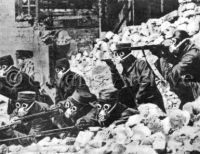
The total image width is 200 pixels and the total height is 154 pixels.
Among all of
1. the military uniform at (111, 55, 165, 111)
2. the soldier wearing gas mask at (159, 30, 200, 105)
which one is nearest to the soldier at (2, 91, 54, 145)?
the military uniform at (111, 55, 165, 111)

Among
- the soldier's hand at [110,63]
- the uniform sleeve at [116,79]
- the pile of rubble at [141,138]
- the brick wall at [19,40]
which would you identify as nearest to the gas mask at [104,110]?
the pile of rubble at [141,138]

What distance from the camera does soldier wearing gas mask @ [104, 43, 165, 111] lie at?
6.70 m

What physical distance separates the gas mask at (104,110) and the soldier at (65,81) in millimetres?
453

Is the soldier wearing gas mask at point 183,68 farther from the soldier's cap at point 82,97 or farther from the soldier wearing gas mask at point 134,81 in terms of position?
the soldier's cap at point 82,97

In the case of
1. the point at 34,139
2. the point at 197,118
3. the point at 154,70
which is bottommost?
the point at 34,139

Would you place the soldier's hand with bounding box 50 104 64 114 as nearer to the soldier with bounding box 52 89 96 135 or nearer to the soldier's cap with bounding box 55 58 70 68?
the soldier with bounding box 52 89 96 135

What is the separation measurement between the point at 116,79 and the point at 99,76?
30cm

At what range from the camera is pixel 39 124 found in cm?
747

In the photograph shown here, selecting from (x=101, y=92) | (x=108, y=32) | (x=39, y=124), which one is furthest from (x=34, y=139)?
(x=108, y=32)

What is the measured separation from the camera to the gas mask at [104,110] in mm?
6949

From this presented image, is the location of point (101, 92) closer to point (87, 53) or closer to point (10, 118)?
point (87, 53)

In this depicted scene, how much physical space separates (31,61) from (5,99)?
0.72m

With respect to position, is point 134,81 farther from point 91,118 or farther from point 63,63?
point 63,63

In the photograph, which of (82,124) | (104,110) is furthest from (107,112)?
(82,124)
